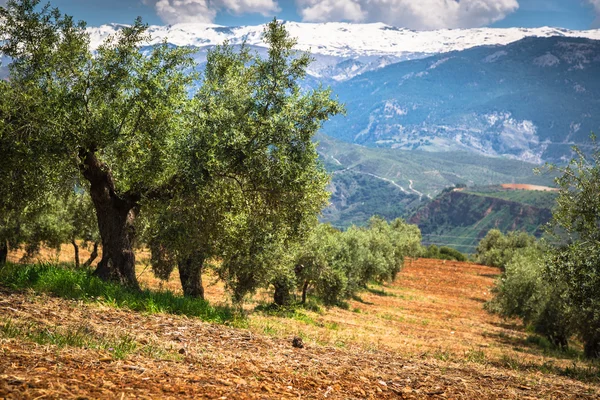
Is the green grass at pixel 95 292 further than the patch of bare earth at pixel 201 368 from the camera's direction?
Yes

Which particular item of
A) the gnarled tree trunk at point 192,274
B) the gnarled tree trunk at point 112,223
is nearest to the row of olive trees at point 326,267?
the gnarled tree trunk at point 192,274

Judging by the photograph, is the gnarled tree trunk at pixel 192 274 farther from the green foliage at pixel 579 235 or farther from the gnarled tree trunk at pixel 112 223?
the green foliage at pixel 579 235

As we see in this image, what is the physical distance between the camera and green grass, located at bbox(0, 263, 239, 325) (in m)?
14.0

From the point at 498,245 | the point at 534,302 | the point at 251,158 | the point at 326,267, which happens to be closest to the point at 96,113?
the point at 251,158

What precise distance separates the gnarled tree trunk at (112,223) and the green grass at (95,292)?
4.81 feet

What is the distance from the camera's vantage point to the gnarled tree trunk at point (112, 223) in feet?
57.3

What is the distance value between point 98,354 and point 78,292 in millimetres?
6016

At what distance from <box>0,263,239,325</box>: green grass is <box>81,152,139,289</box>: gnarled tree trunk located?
1.47m

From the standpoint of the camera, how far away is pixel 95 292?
1458 centimetres

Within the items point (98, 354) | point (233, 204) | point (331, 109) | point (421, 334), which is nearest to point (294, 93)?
point (331, 109)

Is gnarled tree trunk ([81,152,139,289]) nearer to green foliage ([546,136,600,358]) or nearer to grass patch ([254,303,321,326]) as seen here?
grass patch ([254,303,321,326])

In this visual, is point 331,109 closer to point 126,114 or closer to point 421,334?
point 126,114

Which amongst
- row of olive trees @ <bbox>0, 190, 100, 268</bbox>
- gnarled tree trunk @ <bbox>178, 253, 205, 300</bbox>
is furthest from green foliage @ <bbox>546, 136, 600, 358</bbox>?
row of olive trees @ <bbox>0, 190, 100, 268</bbox>

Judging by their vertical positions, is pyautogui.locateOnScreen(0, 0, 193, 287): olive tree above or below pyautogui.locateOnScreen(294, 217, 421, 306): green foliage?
above
